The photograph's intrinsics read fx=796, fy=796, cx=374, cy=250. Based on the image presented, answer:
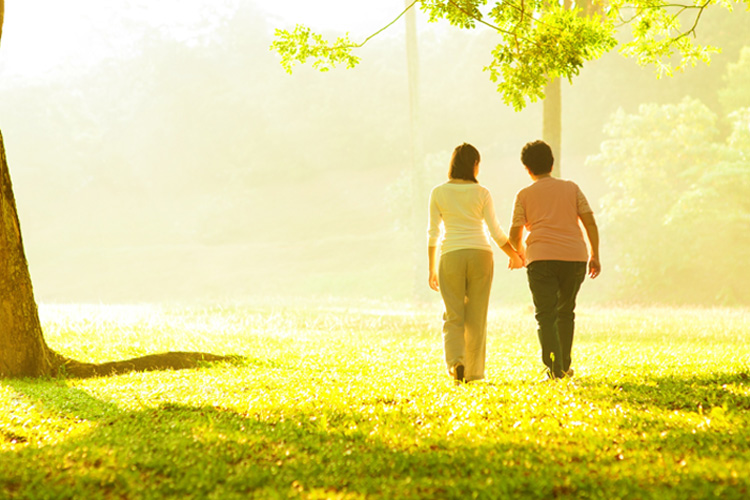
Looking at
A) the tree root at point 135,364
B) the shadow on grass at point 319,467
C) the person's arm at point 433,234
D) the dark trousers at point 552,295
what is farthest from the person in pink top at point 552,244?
the tree root at point 135,364

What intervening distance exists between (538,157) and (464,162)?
753 mm

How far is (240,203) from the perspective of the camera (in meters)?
61.2

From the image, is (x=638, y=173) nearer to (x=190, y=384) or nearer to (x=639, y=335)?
(x=639, y=335)

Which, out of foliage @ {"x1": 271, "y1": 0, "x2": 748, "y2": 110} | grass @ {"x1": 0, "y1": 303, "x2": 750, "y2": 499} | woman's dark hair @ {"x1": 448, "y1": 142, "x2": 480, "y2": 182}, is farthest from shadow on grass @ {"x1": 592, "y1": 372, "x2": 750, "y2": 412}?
foliage @ {"x1": 271, "y1": 0, "x2": 748, "y2": 110}

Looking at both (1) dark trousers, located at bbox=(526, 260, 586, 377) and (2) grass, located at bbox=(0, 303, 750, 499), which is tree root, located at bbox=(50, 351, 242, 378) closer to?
(2) grass, located at bbox=(0, 303, 750, 499)

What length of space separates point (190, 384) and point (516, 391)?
3370mm

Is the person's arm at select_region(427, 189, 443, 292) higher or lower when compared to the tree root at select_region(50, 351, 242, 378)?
higher

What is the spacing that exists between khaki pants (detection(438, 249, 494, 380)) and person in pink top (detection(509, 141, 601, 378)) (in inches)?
19.0

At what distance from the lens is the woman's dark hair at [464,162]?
7.70m

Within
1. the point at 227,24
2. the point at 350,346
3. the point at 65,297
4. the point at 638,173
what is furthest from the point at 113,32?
the point at 350,346

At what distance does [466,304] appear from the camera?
7.75 m

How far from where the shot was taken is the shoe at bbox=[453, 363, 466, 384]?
7699 mm

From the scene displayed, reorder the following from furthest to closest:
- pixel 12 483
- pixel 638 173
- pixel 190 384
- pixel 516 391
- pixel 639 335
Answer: pixel 638 173 < pixel 639 335 < pixel 190 384 < pixel 516 391 < pixel 12 483

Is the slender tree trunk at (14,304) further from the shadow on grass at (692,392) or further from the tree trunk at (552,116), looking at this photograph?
the tree trunk at (552,116)
